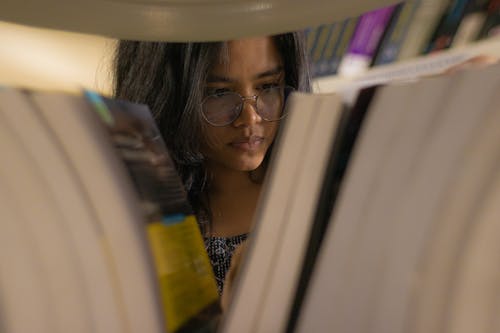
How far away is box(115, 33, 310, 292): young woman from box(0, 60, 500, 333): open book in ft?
1.53

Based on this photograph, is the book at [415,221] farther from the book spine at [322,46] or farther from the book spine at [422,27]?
the book spine at [322,46]

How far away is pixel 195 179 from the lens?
0.95m

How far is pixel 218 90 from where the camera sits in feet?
2.50

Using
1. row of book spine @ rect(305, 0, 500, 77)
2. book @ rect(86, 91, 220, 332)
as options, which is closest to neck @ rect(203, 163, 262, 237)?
row of book spine @ rect(305, 0, 500, 77)

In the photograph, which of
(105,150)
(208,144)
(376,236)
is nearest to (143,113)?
(105,150)

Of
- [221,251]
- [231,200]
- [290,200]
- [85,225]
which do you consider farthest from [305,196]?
[231,200]

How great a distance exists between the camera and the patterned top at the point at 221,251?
0.81 m

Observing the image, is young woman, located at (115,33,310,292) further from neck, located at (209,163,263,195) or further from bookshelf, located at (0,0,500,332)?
bookshelf, located at (0,0,500,332)

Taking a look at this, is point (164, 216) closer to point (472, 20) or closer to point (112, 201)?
point (112, 201)

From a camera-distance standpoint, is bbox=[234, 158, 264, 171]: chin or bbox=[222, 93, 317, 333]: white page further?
bbox=[234, 158, 264, 171]: chin

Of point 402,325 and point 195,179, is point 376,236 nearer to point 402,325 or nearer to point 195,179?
point 402,325

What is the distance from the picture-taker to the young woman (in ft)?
2.43

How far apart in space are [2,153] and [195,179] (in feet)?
2.40

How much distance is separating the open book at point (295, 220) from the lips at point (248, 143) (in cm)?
51
